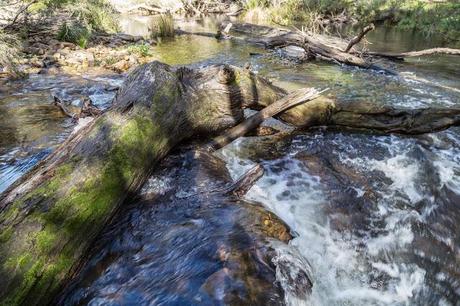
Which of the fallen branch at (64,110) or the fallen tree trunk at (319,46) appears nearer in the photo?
the fallen branch at (64,110)

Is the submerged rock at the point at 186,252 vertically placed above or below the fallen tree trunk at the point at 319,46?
below

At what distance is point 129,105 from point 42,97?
406cm

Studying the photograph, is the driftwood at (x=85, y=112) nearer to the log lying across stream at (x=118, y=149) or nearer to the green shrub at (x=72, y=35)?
the log lying across stream at (x=118, y=149)

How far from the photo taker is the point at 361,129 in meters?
4.59

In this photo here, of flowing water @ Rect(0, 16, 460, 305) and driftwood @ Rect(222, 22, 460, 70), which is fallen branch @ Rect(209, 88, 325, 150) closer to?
flowing water @ Rect(0, 16, 460, 305)

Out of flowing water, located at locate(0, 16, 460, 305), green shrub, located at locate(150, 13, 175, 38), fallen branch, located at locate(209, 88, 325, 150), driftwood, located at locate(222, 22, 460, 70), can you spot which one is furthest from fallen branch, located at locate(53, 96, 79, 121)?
green shrub, located at locate(150, 13, 175, 38)

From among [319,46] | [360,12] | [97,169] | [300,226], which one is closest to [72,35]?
[319,46]

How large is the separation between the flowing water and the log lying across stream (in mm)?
225

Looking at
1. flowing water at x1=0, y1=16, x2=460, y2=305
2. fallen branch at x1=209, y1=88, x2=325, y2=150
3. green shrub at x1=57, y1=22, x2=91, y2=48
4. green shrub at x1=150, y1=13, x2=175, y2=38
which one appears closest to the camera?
flowing water at x1=0, y1=16, x2=460, y2=305

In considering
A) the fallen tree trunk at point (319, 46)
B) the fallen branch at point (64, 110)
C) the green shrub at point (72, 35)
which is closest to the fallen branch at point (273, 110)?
the fallen branch at point (64, 110)

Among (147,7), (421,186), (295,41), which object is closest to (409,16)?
(295,41)

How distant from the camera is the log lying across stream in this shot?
2117 millimetres

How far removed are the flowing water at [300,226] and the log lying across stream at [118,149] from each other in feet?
0.74

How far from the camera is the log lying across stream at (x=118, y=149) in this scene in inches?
83.4
